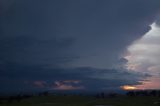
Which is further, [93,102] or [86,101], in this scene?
[86,101]

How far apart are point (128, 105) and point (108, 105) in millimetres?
6883

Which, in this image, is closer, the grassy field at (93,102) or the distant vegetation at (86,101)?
the grassy field at (93,102)

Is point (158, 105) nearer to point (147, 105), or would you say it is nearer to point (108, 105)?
point (147, 105)

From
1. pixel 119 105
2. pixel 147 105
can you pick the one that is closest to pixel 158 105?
pixel 147 105

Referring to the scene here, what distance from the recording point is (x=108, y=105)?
10888cm

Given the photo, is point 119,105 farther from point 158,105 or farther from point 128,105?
point 158,105

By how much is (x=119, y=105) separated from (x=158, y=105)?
13.1 m

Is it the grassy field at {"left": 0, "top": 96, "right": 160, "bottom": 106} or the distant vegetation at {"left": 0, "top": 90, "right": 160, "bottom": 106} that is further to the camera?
the distant vegetation at {"left": 0, "top": 90, "right": 160, "bottom": 106}

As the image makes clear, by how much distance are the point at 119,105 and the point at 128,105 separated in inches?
122

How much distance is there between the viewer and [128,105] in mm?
107625

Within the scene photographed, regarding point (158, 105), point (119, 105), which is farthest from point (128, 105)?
point (158, 105)

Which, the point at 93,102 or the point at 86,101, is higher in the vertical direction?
the point at 86,101

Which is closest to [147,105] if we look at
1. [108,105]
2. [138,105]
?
[138,105]

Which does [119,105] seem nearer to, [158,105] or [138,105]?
[138,105]
